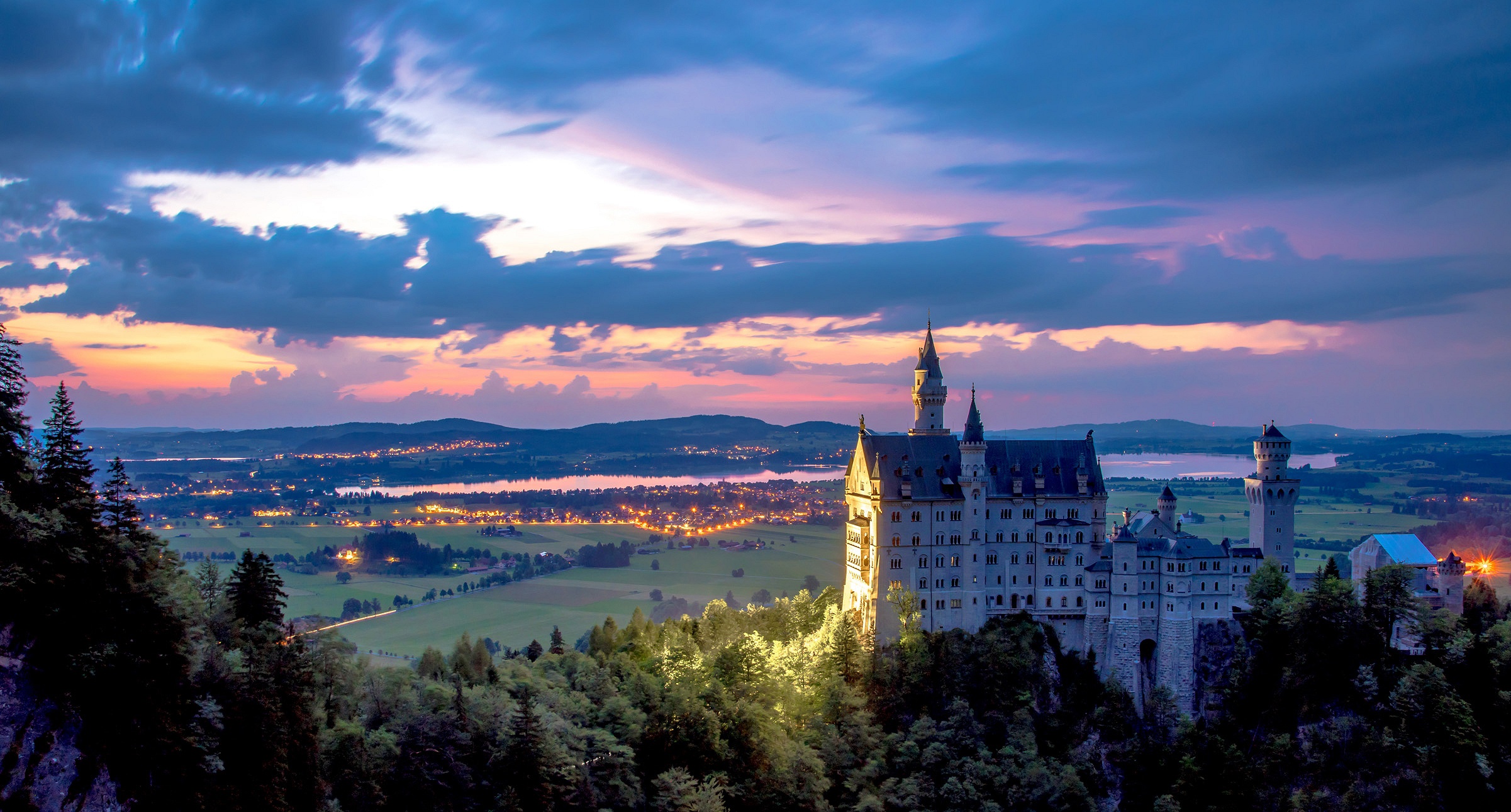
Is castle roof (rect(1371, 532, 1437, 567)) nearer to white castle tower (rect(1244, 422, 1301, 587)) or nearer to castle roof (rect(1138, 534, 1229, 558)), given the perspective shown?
white castle tower (rect(1244, 422, 1301, 587))

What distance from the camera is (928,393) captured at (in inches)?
3903

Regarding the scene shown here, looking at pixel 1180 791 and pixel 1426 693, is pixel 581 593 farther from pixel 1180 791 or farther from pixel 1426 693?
pixel 1426 693

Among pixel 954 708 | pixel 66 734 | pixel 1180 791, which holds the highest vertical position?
pixel 66 734

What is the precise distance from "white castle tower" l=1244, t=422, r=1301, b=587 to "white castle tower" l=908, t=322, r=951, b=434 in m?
31.6

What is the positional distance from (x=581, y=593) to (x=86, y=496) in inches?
5306

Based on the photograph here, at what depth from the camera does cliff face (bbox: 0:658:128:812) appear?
42.9m

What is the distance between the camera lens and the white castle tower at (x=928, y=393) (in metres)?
98.7

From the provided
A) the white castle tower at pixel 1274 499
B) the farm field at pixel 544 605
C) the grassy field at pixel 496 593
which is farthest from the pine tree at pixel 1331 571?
the farm field at pixel 544 605

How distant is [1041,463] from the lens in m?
95.8

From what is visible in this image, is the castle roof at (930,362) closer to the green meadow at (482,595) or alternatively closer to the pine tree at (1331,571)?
the pine tree at (1331,571)

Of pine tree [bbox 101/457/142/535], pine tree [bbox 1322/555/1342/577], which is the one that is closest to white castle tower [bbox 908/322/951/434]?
pine tree [bbox 1322/555/1342/577]

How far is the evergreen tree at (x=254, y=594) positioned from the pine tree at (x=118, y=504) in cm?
802

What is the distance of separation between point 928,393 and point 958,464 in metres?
8.26

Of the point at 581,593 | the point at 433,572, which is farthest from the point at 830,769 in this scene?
the point at 433,572
